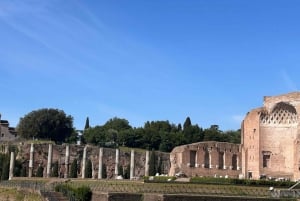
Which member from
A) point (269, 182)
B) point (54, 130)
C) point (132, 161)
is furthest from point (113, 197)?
point (54, 130)

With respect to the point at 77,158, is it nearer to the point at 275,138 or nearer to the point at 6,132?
the point at 275,138

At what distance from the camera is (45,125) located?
9519cm

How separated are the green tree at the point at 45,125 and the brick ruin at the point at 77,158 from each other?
1807 cm

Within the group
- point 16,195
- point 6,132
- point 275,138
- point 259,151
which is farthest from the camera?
point 6,132

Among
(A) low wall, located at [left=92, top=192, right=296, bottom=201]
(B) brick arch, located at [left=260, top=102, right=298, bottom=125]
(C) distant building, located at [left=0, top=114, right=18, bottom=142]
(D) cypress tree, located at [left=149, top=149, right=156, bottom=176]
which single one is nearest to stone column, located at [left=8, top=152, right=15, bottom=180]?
(D) cypress tree, located at [left=149, top=149, right=156, bottom=176]

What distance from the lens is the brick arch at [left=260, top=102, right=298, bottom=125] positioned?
56.3 m

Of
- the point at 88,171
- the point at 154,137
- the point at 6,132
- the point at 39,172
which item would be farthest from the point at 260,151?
the point at 6,132

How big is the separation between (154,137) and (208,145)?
131ft

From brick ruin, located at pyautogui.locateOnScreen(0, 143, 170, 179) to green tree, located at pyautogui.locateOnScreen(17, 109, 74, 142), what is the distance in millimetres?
18070

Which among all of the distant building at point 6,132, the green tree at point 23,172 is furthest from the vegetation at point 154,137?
the green tree at point 23,172

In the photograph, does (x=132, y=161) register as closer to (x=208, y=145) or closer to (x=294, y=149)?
(x=208, y=145)

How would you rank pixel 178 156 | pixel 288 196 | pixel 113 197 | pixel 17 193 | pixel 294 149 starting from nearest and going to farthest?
pixel 113 197, pixel 288 196, pixel 17 193, pixel 294 149, pixel 178 156

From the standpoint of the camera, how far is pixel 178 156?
59.2m

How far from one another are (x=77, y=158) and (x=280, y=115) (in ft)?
101
